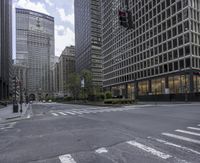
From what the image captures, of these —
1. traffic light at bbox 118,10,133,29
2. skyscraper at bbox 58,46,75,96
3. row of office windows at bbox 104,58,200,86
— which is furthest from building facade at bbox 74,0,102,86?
traffic light at bbox 118,10,133,29

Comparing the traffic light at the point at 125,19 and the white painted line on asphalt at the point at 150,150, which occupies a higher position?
the traffic light at the point at 125,19

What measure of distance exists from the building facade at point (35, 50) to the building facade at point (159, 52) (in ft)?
250

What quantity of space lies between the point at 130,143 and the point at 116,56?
9295cm

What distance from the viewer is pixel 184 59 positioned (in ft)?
198

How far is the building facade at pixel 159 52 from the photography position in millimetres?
59844

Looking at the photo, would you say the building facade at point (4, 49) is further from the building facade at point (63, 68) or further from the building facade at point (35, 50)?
the building facade at point (63, 68)

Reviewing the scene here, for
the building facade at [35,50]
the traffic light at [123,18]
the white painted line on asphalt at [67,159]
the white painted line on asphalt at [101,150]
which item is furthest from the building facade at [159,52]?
the building facade at [35,50]

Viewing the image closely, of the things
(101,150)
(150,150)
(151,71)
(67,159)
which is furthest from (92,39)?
(67,159)

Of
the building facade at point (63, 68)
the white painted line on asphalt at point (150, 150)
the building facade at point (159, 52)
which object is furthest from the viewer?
the building facade at point (63, 68)

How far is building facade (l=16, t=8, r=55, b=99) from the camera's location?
160125mm

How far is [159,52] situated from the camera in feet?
232

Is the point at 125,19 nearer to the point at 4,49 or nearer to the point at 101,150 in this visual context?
the point at 101,150

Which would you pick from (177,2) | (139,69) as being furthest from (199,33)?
(139,69)

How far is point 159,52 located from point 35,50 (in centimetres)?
11449
